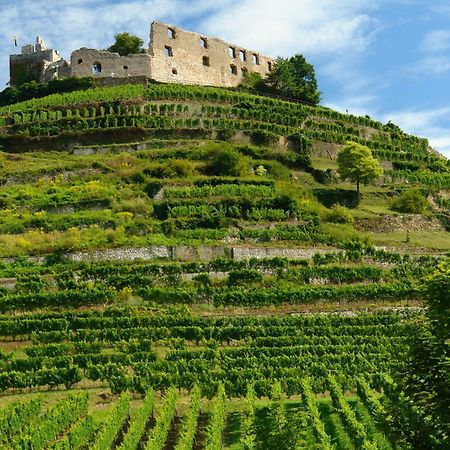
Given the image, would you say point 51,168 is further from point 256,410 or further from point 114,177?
point 256,410

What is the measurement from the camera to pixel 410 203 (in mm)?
50281

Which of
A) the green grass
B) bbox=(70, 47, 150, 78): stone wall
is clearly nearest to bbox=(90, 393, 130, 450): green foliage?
the green grass

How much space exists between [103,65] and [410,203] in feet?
97.0

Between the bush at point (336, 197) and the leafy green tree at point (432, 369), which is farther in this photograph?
the bush at point (336, 197)

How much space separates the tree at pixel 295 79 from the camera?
233 feet

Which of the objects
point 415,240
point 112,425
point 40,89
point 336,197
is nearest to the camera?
point 112,425

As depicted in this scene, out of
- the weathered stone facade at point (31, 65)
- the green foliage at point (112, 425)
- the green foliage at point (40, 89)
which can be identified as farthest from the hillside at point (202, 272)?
the weathered stone facade at point (31, 65)

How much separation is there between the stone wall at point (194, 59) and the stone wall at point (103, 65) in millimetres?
1090

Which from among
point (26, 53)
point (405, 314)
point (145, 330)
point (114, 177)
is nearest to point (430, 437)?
point (145, 330)

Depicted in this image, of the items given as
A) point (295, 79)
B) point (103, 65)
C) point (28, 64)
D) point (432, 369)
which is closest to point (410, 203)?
point (295, 79)

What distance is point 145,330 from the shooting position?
32.3 meters

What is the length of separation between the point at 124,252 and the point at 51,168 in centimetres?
1292

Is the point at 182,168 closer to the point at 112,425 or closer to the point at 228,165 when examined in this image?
the point at 228,165

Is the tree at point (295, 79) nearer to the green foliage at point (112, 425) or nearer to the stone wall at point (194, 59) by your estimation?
the stone wall at point (194, 59)
